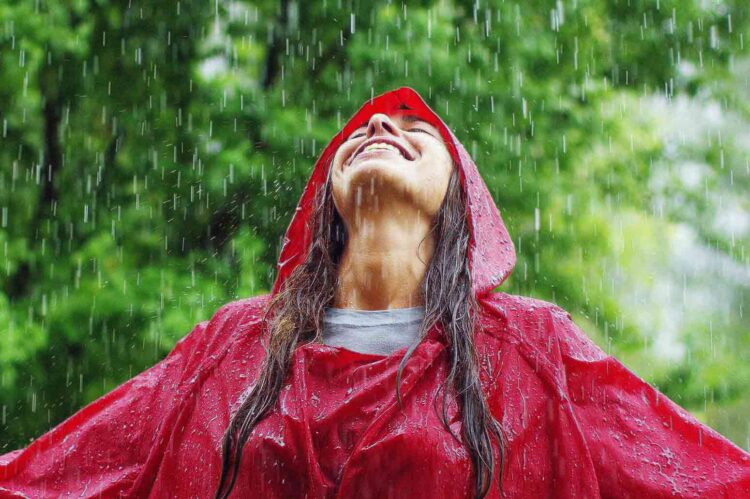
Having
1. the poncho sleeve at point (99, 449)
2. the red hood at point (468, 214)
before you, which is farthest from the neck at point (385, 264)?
the poncho sleeve at point (99, 449)

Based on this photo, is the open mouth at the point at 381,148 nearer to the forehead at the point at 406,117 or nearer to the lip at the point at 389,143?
the lip at the point at 389,143

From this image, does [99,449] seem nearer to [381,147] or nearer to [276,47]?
A: [381,147]

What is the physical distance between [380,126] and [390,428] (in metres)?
1.00

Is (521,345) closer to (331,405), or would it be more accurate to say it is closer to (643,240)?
(331,405)

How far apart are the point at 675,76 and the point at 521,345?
4.87 meters

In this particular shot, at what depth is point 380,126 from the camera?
8.87 ft

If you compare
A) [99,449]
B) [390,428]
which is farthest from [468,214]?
[99,449]

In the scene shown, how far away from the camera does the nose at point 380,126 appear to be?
2.71 meters

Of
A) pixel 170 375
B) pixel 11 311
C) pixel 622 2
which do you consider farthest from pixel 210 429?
pixel 622 2

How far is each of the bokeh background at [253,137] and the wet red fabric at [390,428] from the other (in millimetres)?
2351

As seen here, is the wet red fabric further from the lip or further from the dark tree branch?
the dark tree branch

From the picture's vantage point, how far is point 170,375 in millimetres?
2662

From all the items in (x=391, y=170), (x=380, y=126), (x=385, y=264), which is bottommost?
(x=385, y=264)

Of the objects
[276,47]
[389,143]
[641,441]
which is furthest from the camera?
[276,47]
